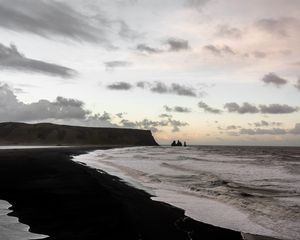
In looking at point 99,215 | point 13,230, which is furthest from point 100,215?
point 13,230

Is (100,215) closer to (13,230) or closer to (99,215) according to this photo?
(99,215)

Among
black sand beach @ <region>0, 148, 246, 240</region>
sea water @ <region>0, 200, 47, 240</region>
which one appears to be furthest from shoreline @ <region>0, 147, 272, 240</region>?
sea water @ <region>0, 200, 47, 240</region>

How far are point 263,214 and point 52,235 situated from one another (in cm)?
872

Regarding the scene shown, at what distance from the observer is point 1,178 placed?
25.9 meters

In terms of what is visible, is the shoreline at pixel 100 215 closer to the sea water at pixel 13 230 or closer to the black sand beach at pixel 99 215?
the black sand beach at pixel 99 215

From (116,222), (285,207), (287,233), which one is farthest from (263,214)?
(116,222)

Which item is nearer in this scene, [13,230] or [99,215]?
[13,230]

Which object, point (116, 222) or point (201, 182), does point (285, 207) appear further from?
point (201, 182)

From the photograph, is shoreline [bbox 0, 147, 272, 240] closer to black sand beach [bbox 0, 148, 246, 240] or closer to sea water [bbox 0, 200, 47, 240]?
black sand beach [bbox 0, 148, 246, 240]

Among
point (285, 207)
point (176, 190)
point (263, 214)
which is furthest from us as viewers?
point (176, 190)

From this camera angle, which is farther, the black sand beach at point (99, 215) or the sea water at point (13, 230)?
the black sand beach at point (99, 215)

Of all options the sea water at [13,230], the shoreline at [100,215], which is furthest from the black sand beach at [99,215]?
the sea water at [13,230]

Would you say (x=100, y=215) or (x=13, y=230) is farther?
(x=100, y=215)

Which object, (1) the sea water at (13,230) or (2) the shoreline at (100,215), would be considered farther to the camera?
(2) the shoreline at (100,215)
